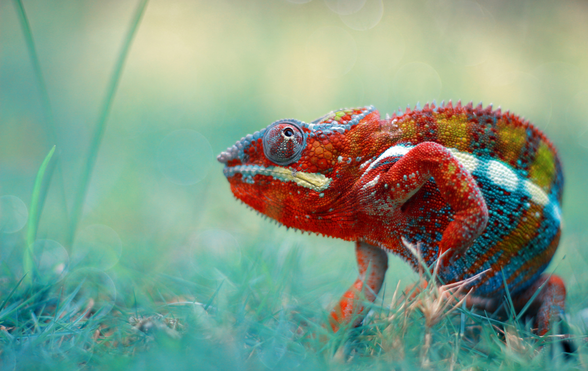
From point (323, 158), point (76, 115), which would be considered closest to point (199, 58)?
point (76, 115)

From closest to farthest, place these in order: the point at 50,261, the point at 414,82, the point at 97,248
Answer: the point at 50,261 < the point at 97,248 < the point at 414,82

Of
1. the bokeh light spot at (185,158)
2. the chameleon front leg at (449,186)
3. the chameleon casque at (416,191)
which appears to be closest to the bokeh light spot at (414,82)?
the bokeh light spot at (185,158)

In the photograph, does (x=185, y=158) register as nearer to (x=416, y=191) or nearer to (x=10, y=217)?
(x=10, y=217)

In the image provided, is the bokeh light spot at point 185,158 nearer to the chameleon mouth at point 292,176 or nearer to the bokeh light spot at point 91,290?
the bokeh light spot at point 91,290

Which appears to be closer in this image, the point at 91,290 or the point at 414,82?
A: the point at 91,290

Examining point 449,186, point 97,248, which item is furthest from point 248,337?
point 97,248

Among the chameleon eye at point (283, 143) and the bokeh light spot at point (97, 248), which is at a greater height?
the chameleon eye at point (283, 143)
